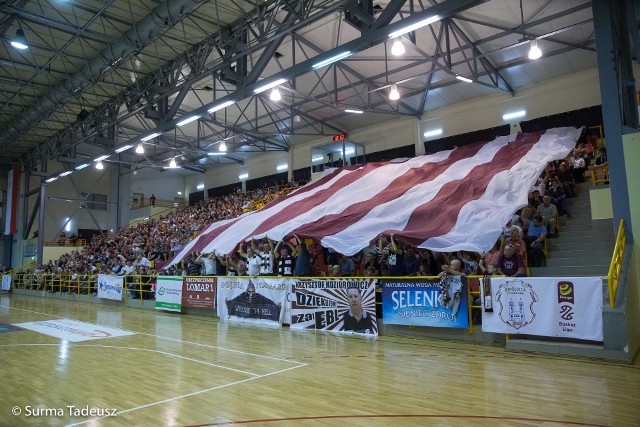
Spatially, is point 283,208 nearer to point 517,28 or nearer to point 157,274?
point 157,274

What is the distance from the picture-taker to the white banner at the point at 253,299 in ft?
33.7

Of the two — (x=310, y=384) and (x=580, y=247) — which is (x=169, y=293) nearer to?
(x=310, y=384)

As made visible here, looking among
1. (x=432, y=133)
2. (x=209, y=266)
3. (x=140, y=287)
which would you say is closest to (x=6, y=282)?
(x=140, y=287)

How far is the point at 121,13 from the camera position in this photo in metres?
13.1

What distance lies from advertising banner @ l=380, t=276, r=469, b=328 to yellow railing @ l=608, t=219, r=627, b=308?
85.1 inches

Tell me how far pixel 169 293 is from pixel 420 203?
8743 mm

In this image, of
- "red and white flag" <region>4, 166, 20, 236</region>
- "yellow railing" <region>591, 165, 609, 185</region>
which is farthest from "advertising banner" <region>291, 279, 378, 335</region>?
"red and white flag" <region>4, 166, 20, 236</region>

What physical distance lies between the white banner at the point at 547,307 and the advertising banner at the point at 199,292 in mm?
7735

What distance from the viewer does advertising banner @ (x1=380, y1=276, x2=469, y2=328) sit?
299 inches

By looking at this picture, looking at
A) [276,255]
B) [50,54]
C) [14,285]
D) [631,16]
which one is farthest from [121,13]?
[14,285]

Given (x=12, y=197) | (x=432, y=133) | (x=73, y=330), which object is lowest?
(x=73, y=330)

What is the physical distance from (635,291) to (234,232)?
9267mm

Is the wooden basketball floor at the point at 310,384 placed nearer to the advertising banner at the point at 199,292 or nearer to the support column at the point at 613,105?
the support column at the point at 613,105

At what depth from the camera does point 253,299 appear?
10953 mm
